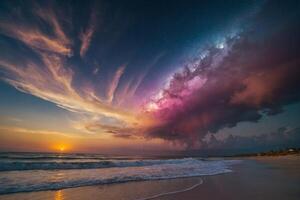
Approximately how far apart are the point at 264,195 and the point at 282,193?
4.00 ft

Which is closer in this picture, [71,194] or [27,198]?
[27,198]

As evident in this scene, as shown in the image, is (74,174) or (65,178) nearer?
(65,178)

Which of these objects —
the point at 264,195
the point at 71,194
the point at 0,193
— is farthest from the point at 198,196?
the point at 0,193

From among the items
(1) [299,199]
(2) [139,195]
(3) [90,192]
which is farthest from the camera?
(3) [90,192]

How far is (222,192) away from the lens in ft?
31.4

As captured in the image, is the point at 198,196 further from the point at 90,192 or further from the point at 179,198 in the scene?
the point at 90,192

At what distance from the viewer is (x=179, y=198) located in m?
8.35

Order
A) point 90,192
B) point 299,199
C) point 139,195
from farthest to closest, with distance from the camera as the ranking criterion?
point 90,192 → point 139,195 → point 299,199

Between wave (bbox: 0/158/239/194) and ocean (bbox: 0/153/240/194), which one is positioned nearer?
wave (bbox: 0/158/239/194)

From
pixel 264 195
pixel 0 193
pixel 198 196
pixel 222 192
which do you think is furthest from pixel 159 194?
pixel 0 193

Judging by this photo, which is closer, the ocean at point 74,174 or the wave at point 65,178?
the wave at point 65,178

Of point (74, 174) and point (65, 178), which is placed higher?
point (74, 174)

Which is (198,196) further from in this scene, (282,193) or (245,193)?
(282,193)

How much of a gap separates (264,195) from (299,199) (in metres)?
1.29
